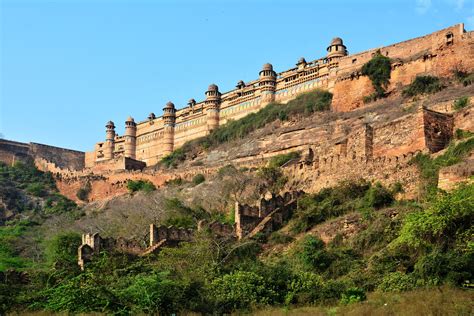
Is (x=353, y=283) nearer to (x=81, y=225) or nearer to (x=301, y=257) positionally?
(x=301, y=257)

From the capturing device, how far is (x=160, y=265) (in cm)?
2281

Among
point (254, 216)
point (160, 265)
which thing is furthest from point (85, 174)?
point (160, 265)

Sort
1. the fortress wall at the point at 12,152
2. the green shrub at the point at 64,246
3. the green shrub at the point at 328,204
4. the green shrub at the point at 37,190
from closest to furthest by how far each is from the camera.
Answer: the green shrub at the point at 328,204 → the green shrub at the point at 64,246 → the green shrub at the point at 37,190 → the fortress wall at the point at 12,152

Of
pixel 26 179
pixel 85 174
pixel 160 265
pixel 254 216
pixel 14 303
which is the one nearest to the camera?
pixel 14 303

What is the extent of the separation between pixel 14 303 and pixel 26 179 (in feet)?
169

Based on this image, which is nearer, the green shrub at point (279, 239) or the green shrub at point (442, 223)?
the green shrub at point (442, 223)

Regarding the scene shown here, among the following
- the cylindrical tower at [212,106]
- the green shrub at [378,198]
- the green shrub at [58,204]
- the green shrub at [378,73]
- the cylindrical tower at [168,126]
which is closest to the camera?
the green shrub at [378,198]

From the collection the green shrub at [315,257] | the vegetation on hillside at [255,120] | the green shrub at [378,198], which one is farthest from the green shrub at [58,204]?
the green shrub at [315,257]

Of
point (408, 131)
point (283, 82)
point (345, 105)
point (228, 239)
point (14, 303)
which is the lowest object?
point (14, 303)

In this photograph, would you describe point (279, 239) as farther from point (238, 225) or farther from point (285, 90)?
point (285, 90)

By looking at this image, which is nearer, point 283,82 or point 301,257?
point 301,257

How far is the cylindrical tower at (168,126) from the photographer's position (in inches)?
2921

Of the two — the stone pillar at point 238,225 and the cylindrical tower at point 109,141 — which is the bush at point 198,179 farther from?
the cylindrical tower at point 109,141

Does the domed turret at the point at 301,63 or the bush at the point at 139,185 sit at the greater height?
the domed turret at the point at 301,63
